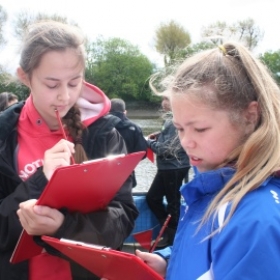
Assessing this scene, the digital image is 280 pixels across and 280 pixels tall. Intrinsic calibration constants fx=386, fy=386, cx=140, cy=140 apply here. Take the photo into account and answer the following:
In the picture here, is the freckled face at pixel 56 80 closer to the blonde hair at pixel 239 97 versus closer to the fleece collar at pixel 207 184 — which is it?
the blonde hair at pixel 239 97

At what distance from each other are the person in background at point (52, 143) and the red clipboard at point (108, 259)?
0.11 meters

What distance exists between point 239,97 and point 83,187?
52 centimetres

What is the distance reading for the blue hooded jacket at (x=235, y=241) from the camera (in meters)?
0.82

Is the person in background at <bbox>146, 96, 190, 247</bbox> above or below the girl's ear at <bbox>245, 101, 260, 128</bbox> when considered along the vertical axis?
below

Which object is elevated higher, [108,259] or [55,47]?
[55,47]

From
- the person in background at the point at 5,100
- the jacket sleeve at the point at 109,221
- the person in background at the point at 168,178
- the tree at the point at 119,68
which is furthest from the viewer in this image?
the tree at the point at 119,68

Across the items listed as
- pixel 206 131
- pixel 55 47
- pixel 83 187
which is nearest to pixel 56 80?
pixel 55 47

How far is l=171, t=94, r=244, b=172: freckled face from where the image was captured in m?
1.06

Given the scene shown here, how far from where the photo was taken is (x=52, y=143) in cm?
148

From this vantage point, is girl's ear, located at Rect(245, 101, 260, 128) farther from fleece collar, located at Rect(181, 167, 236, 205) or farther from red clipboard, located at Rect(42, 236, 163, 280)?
red clipboard, located at Rect(42, 236, 163, 280)

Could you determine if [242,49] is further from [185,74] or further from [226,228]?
[226,228]

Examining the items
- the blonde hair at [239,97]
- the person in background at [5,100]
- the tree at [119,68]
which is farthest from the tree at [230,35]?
the tree at [119,68]

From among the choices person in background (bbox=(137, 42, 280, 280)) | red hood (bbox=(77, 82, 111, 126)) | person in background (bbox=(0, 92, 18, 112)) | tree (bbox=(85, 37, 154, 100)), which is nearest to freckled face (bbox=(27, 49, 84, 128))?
red hood (bbox=(77, 82, 111, 126))

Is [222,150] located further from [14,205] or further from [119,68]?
[119,68]
